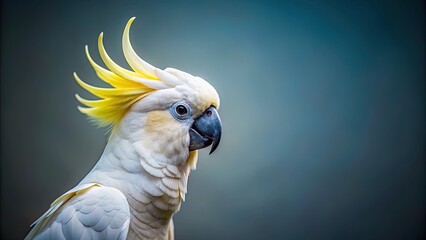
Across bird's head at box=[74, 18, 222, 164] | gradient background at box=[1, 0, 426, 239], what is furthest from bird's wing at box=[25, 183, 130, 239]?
gradient background at box=[1, 0, 426, 239]

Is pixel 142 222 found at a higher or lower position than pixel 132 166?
lower

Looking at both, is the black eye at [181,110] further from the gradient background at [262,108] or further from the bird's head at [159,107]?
the gradient background at [262,108]

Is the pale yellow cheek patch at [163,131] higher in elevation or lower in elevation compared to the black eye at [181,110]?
lower

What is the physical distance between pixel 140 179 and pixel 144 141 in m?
0.12

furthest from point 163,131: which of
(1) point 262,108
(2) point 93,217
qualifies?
(1) point 262,108

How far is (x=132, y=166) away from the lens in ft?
3.97

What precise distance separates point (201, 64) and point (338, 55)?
2.77 feet

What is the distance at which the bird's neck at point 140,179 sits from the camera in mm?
1201

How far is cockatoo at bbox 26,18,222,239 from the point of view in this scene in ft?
3.92

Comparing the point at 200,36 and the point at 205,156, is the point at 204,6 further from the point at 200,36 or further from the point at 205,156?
the point at 205,156

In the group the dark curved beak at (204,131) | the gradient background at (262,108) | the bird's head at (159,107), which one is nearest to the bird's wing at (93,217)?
the bird's head at (159,107)

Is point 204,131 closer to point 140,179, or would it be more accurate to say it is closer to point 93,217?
point 140,179

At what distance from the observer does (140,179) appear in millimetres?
1210

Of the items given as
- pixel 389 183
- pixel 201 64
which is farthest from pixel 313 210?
pixel 201 64
